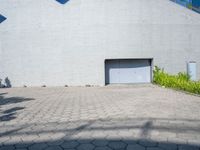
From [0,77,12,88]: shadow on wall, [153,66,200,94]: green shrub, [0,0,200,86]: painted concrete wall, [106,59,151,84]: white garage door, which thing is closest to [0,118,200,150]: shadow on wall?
[153,66,200,94]: green shrub

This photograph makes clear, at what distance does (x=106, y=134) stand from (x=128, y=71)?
50.0 ft

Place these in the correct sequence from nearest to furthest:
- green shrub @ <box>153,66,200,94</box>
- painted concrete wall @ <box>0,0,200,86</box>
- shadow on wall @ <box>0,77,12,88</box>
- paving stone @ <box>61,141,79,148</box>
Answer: paving stone @ <box>61,141,79,148</box>, green shrub @ <box>153,66,200,94</box>, painted concrete wall @ <box>0,0,200,86</box>, shadow on wall @ <box>0,77,12,88</box>

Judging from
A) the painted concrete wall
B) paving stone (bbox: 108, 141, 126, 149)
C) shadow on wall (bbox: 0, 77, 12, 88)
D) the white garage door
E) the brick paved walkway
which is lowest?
paving stone (bbox: 108, 141, 126, 149)

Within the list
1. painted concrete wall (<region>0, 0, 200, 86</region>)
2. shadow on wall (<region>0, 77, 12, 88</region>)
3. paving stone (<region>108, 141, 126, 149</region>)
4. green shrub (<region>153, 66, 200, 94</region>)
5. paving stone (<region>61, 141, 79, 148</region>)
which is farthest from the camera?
shadow on wall (<region>0, 77, 12, 88</region>)

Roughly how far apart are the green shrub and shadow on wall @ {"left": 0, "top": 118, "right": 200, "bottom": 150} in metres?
6.41

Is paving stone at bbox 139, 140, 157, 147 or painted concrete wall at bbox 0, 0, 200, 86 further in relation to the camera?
painted concrete wall at bbox 0, 0, 200, 86

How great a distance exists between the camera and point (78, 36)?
61.3ft

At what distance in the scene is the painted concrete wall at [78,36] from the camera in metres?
18.7

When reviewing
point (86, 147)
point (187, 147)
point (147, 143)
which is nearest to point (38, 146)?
point (86, 147)

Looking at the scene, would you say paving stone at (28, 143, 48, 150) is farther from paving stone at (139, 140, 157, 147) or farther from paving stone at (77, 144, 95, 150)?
paving stone at (139, 140, 157, 147)

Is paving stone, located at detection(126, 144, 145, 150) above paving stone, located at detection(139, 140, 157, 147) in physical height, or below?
below

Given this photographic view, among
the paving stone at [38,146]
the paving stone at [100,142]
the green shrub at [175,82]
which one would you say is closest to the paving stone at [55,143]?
the paving stone at [38,146]

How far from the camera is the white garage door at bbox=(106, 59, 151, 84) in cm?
1970

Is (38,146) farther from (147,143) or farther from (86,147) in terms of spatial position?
(147,143)
